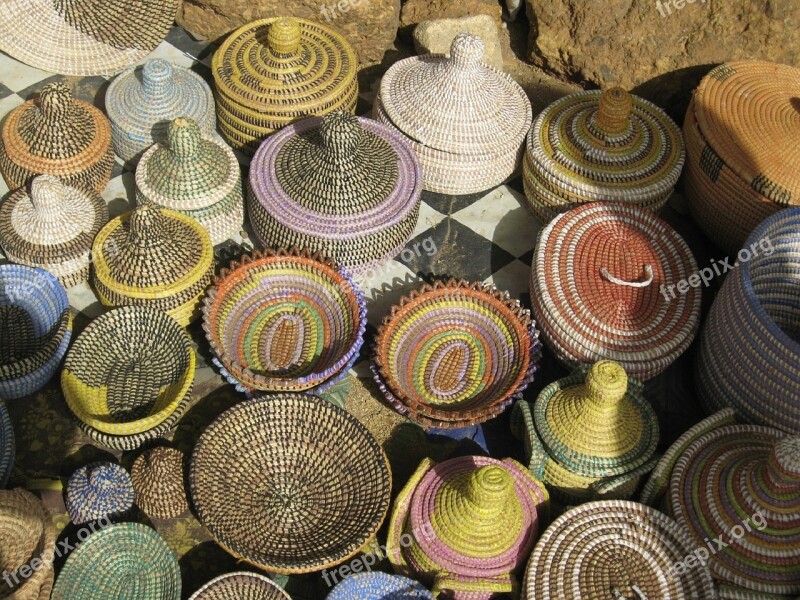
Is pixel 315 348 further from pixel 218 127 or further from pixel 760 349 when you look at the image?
pixel 760 349

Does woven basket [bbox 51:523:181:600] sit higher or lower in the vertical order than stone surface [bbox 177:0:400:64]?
lower

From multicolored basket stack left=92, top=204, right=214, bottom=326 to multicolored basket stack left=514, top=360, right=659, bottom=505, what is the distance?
1600 millimetres

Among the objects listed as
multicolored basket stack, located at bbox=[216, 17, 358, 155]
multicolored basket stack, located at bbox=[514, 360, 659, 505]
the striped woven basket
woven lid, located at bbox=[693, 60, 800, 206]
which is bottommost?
multicolored basket stack, located at bbox=[514, 360, 659, 505]

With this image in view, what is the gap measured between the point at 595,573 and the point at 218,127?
10.3 feet

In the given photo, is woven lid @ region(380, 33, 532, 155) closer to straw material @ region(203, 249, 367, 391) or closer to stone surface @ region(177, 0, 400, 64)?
stone surface @ region(177, 0, 400, 64)

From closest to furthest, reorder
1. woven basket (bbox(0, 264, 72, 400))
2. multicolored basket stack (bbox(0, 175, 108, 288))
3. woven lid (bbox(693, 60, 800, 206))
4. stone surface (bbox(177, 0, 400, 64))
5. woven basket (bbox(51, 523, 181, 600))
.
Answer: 1. woven basket (bbox(51, 523, 181, 600))
2. woven basket (bbox(0, 264, 72, 400))
3. multicolored basket stack (bbox(0, 175, 108, 288))
4. woven lid (bbox(693, 60, 800, 206))
5. stone surface (bbox(177, 0, 400, 64))

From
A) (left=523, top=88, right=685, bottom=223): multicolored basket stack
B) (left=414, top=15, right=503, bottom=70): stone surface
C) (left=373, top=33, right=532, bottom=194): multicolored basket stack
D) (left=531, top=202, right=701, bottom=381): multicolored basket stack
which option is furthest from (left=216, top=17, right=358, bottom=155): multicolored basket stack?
(left=531, top=202, right=701, bottom=381): multicolored basket stack

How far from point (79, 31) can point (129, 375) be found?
2.47 m

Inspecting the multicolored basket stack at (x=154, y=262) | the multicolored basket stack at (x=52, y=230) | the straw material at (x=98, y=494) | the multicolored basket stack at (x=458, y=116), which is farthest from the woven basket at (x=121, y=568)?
the multicolored basket stack at (x=458, y=116)

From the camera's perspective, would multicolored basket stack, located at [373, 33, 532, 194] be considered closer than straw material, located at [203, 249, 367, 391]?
No

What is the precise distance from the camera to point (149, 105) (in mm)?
4641

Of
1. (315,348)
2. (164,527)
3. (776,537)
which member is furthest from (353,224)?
(776,537)

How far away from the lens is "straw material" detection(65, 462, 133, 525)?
351 centimetres

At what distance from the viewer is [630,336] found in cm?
400
